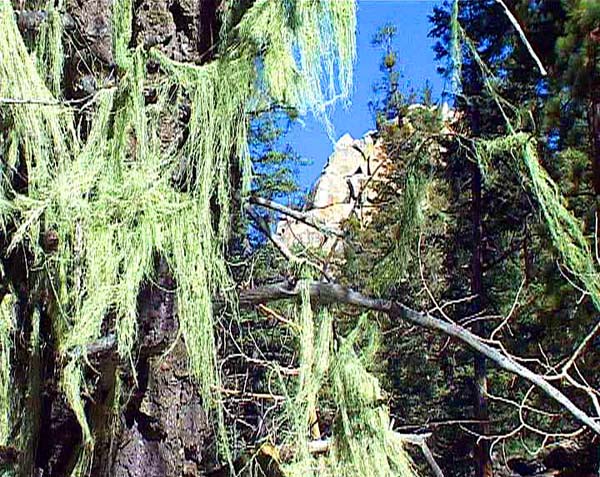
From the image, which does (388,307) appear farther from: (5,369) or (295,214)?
(5,369)

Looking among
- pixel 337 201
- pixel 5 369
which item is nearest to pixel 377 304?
pixel 5 369

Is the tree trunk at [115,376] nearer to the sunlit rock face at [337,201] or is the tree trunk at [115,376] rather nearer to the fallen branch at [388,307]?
the fallen branch at [388,307]

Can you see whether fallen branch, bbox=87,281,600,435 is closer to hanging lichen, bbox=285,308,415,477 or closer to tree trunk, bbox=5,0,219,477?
hanging lichen, bbox=285,308,415,477

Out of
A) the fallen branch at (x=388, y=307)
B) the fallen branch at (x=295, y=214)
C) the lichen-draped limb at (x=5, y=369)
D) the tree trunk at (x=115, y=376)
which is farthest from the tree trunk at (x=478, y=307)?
the lichen-draped limb at (x=5, y=369)

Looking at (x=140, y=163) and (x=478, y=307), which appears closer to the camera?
(x=140, y=163)

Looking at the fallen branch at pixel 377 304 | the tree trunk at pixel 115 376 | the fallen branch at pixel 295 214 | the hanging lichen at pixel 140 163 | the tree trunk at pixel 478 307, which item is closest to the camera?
the hanging lichen at pixel 140 163

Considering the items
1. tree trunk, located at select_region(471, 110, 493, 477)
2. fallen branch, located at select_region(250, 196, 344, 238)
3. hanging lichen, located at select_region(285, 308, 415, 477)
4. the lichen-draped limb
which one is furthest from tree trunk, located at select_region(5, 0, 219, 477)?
tree trunk, located at select_region(471, 110, 493, 477)

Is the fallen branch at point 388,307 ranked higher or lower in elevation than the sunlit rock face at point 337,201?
lower

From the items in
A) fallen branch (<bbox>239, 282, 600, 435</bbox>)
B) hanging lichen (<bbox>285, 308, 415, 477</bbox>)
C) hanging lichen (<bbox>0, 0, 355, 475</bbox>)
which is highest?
hanging lichen (<bbox>0, 0, 355, 475</bbox>)

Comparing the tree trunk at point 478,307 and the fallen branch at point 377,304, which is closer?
the fallen branch at point 377,304

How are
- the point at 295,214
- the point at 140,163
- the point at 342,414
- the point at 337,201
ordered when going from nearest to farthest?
the point at 140,163
the point at 342,414
the point at 295,214
the point at 337,201

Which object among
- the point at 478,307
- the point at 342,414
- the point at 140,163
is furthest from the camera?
the point at 478,307

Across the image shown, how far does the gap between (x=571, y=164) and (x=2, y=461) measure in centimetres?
375

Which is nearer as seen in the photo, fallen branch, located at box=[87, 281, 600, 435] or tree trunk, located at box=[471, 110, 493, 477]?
fallen branch, located at box=[87, 281, 600, 435]
